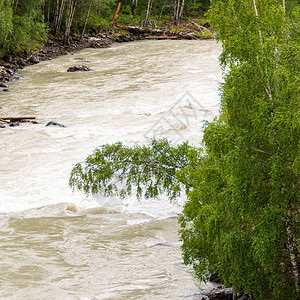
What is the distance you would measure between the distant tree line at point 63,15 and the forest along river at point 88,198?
357cm

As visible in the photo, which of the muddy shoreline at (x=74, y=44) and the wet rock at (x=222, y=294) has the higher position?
the muddy shoreline at (x=74, y=44)

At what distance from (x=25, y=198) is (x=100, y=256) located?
3798 millimetres

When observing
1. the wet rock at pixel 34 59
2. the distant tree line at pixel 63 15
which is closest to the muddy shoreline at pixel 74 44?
the wet rock at pixel 34 59

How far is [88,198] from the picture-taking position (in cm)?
1259

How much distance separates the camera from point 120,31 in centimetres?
4828

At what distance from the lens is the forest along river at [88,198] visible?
8.59 m

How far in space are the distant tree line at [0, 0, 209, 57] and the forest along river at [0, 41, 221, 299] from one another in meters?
3.57

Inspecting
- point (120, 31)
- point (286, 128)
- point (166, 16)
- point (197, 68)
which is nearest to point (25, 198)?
point (286, 128)

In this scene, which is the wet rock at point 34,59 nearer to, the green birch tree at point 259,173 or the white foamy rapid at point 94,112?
the white foamy rapid at point 94,112

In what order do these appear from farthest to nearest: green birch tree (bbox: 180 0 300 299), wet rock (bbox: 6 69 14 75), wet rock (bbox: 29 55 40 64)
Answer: wet rock (bbox: 29 55 40 64) → wet rock (bbox: 6 69 14 75) → green birch tree (bbox: 180 0 300 299)

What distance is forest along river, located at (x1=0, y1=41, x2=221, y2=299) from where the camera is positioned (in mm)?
8586

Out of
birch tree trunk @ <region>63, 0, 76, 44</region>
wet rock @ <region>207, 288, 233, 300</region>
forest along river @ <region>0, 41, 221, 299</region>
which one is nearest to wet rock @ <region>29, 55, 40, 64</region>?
forest along river @ <region>0, 41, 221, 299</region>

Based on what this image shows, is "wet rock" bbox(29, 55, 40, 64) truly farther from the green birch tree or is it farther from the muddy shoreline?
the green birch tree

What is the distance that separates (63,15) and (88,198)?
3581cm
